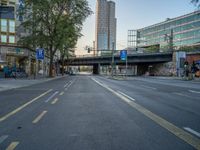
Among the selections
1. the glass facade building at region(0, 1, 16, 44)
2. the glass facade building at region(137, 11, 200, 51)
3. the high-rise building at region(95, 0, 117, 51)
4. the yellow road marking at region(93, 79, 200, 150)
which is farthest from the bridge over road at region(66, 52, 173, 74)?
the yellow road marking at region(93, 79, 200, 150)

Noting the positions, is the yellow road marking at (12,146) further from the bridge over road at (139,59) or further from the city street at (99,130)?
the bridge over road at (139,59)

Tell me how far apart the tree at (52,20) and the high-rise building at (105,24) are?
8740 cm

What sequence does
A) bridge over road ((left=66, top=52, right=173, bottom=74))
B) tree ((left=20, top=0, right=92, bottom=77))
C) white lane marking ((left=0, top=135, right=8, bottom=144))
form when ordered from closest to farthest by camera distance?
white lane marking ((left=0, top=135, right=8, bottom=144)), tree ((left=20, top=0, right=92, bottom=77)), bridge over road ((left=66, top=52, right=173, bottom=74))

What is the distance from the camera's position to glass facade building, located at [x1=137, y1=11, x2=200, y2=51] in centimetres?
11100

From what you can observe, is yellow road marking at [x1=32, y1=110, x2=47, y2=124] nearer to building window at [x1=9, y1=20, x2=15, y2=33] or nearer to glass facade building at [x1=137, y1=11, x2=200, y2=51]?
building window at [x1=9, y1=20, x2=15, y2=33]

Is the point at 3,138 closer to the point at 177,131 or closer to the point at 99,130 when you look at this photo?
the point at 99,130

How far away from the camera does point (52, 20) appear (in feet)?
175

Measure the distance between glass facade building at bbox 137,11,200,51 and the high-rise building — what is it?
49.0 feet

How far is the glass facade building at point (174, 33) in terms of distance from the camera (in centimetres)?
11100

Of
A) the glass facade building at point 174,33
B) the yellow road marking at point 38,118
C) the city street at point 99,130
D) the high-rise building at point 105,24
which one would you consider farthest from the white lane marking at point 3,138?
the high-rise building at point 105,24

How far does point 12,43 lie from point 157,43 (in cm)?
8501

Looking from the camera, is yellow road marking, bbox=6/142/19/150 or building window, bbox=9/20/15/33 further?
building window, bbox=9/20/15/33

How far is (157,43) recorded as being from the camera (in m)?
140

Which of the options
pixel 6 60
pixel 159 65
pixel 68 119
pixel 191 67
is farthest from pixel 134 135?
pixel 159 65
